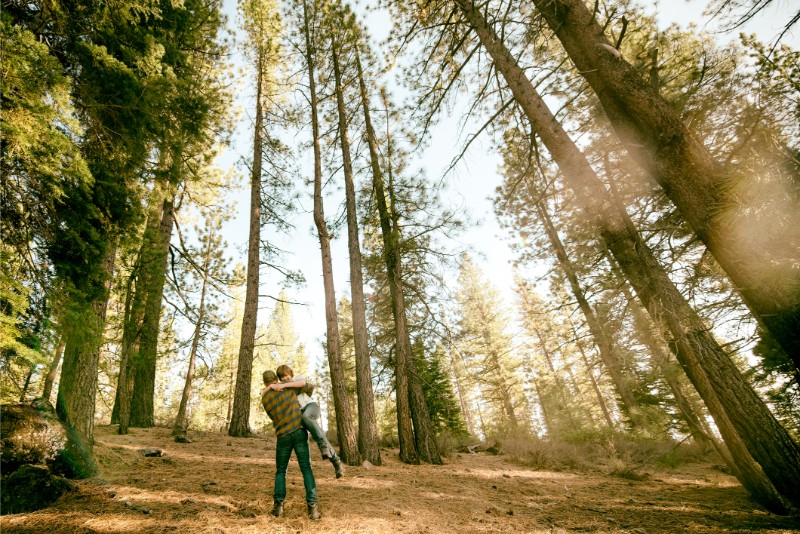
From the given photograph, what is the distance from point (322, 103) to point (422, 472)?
10.6m

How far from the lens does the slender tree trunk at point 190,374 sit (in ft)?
26.1

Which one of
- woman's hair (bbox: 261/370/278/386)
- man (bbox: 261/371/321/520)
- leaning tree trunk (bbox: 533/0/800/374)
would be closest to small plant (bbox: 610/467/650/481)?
leaning tree trunk (bbox: 533/0/800/374)

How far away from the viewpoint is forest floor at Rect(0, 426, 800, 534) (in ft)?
10.1

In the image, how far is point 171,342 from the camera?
10367 millimetres

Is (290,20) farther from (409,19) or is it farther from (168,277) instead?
(168,277)

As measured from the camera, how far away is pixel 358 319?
7.98m

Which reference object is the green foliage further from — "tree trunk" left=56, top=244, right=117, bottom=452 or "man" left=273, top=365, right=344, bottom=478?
"tree trunk" left=56, top=244, right=117, bottom=452

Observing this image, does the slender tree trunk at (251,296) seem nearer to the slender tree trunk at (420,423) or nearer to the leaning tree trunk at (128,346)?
the leaning tree trunk at (128,346)

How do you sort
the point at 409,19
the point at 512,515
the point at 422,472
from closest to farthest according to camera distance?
1. the point at 512,515
2. the point at 409,19
3. the point at 422,472

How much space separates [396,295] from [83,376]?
6559 millimetres

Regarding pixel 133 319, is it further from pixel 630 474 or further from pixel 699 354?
pixel 630 474

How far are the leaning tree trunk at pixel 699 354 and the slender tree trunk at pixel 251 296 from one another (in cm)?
830

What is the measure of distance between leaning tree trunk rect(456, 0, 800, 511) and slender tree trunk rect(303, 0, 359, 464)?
5.58 meters

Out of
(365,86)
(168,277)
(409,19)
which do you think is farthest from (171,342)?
(409,19)
